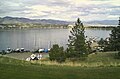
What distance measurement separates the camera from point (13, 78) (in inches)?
493

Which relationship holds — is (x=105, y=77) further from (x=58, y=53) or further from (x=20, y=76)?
(x=58, y=53)

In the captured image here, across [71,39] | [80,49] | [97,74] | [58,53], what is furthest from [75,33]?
[97,74]

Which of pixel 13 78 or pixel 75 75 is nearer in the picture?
pixel 13 78

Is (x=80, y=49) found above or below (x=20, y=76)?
below

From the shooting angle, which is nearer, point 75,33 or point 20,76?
point 20,76

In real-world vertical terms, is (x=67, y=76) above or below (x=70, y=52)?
above

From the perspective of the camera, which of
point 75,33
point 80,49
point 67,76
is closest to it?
point 67,76

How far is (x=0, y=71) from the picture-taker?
14.2m

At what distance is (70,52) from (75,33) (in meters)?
8.01

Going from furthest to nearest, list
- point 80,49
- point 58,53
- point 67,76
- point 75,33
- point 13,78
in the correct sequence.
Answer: point 75,33 < point 80,49 < point 58,53 < point 67,76 < point 13,78

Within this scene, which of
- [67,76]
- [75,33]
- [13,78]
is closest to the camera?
[13,78]

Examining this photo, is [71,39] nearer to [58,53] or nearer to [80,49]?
[80,49]

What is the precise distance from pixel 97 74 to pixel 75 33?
39896 millimetres

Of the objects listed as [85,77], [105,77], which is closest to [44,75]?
[85,77]
